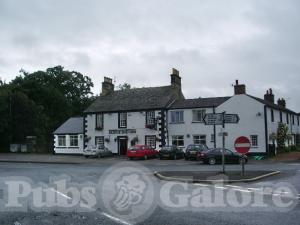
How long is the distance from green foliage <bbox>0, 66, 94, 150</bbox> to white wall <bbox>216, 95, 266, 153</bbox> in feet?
102

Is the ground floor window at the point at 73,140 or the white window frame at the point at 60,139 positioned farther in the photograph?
the white window frame at the point at 60,139

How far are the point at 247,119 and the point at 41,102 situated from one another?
46528 mm

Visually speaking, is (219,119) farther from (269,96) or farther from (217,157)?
(269,96)

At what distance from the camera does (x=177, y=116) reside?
1866 inches

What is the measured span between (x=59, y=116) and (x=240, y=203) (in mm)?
72225

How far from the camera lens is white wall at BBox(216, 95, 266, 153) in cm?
Answer: 4281

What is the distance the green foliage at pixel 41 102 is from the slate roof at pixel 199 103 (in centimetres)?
2557

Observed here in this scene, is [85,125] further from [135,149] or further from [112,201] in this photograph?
[112,201]

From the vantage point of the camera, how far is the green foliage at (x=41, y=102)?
202 feet

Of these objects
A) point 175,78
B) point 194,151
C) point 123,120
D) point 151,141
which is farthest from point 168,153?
point 175,78

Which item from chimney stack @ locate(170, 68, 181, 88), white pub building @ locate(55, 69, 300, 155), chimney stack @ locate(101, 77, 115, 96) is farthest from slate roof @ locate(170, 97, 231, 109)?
chimney stack @ locate(101, 77, 115, 96)

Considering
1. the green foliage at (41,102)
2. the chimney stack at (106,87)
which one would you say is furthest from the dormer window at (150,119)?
the green foliage at (41,102)

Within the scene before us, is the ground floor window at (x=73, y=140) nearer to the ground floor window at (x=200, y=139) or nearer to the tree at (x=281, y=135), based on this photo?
the ground floor window at (x=200, y=139)

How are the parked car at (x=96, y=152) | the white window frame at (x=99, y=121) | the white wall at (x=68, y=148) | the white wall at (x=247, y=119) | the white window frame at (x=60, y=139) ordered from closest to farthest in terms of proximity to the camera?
the white wall at (x=247, y=119) → the parked car at (x=96, y=152) → the white window frame at (x=99, y=121) → the white wall at (x=68, y=148) → the white window frame at (x=60, y=139)
